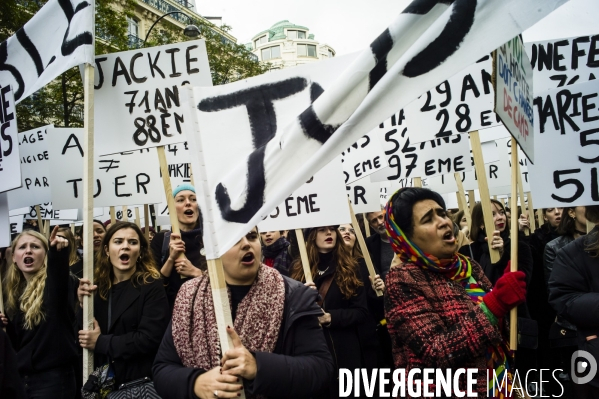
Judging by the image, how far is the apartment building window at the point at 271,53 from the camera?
98.2 meters

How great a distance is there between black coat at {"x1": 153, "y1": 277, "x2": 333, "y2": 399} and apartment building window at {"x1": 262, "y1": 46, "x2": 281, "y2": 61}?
9881 cm

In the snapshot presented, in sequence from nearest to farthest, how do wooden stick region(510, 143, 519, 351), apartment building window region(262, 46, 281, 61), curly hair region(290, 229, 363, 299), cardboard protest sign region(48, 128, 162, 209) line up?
wooden stick region(510, 143, 519, 351) < curly hair region(290, 229, 363, 299) < cardboard protest sign region(48, 128, 162, 209) < apartment building window region(262, 46, 281, 61)

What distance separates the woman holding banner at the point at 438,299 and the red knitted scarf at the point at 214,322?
1.97ft

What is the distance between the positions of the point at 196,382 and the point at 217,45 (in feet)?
84.2

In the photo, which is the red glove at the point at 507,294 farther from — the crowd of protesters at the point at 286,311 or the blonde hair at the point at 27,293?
the blonde hair at the point at 27,293

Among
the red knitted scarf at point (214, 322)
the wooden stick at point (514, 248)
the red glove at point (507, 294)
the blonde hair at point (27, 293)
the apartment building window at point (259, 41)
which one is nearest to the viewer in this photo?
the red knitted scarf at point (214, 322)

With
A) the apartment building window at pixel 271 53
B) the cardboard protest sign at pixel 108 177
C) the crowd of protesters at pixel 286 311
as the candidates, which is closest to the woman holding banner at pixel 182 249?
the crowd of protesters at pixel 286 311

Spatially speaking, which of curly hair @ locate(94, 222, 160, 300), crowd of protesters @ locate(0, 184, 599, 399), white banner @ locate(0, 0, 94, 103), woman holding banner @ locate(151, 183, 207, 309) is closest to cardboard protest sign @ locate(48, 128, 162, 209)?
woman holding banner @ locate(151, 183, 207, 309)

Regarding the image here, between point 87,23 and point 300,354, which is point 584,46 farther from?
point 87,23

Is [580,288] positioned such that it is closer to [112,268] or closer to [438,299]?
[438,299]

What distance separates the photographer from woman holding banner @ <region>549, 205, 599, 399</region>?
8.77ft

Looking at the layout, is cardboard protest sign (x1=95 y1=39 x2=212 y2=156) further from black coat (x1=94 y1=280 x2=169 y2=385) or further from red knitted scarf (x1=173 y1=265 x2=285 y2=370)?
red knitted scarf (x1=173 y1=265 x2=285 y2=370)

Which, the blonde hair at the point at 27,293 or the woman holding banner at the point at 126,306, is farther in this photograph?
the blonde hair at the point at 27,293

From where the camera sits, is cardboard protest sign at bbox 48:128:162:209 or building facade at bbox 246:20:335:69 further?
building facade at bbox 246:20:335:69
